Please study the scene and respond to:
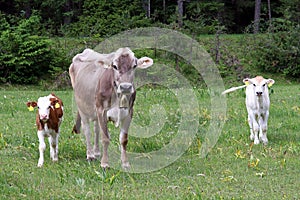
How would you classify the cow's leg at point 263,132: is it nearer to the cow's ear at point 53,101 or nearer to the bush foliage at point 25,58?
the cow's ear at point 53,101

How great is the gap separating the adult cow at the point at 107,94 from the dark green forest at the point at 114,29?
17.8 m

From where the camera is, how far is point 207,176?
8.84 metres

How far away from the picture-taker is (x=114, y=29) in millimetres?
36000

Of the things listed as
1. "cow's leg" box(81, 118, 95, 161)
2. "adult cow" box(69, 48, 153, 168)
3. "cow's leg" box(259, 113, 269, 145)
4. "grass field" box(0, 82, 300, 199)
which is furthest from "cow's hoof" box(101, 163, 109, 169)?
"cow's leg" box(259, 113, 269, 145)

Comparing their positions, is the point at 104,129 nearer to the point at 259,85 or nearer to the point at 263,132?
the point at 263,132

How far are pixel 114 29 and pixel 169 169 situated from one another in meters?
27.2

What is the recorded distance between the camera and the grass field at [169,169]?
7.75m

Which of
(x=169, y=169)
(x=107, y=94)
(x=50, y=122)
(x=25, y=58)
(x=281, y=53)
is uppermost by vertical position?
(x=107, y=94)

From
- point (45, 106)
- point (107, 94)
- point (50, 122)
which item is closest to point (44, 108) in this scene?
point (45, 106)

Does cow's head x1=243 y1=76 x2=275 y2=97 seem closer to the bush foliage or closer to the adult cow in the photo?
the adult cow

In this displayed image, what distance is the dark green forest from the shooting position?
1141 inches

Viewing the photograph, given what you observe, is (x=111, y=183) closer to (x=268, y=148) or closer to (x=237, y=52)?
(x=268, y=148)

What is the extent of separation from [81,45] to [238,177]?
24.8m

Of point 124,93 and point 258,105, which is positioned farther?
point 258,105
